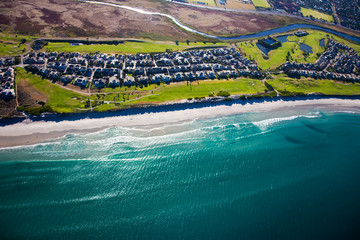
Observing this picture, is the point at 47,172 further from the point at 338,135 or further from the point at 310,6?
the point at 310,6

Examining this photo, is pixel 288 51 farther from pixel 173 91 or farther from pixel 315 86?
pixel 173 91

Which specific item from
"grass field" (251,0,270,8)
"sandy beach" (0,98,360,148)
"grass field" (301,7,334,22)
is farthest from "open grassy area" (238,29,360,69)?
"grass field" (251,0,270,8)

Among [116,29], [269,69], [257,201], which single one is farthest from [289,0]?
[257,201]

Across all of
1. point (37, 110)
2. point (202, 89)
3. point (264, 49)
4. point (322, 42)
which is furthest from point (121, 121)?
point (322, 42)

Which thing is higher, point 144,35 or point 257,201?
point 144,35

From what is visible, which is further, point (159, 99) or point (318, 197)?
point (159, 99)

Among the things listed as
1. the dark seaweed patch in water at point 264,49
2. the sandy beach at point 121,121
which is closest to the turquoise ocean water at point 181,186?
the sandy beach at point 121,121

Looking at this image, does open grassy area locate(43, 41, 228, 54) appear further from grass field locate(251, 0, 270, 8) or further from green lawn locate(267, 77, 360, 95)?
grass field locate(251, 0, 270, 8)
